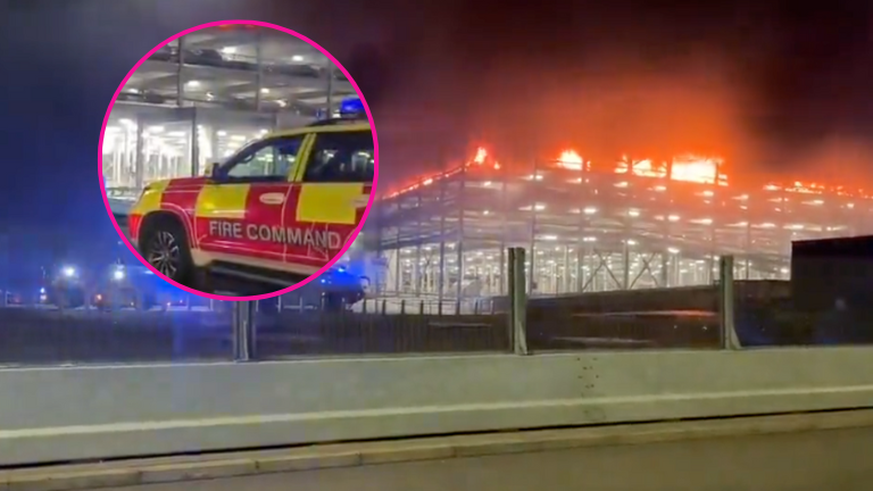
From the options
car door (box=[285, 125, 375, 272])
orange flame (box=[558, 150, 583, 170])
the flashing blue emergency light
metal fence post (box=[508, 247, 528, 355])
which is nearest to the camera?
car door (box=[285, 125, 375, 272])

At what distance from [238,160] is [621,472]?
2953 millimetres

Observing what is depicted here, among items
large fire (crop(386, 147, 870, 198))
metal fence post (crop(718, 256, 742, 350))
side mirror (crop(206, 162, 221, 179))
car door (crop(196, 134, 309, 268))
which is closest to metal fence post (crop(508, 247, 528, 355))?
large fire (crop(386, 147, 870, 198))

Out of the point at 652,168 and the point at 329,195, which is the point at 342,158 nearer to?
the point at 329,195

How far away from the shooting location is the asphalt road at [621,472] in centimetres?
505

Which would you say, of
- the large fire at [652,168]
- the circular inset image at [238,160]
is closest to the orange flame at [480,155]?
the large fire at [652,168]

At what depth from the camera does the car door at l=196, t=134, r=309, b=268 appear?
5594mm

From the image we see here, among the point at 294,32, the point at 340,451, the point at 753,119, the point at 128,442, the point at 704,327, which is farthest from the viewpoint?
the point at 753,119

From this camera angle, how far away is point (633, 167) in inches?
269

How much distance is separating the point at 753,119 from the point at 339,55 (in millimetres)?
3741

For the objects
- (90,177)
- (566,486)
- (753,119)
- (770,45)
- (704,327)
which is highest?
(770,45)

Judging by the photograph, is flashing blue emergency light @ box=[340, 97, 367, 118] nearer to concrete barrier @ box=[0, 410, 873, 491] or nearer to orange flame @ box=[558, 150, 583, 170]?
orange flame @ box=[558, 150, 583, 170]

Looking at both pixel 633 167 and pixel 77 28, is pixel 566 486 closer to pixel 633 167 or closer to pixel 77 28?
pixel 633 167

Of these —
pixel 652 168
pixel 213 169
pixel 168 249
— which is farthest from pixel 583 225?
pixel 168 249

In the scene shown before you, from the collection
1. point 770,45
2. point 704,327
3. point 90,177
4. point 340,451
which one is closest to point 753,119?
point 770,45
